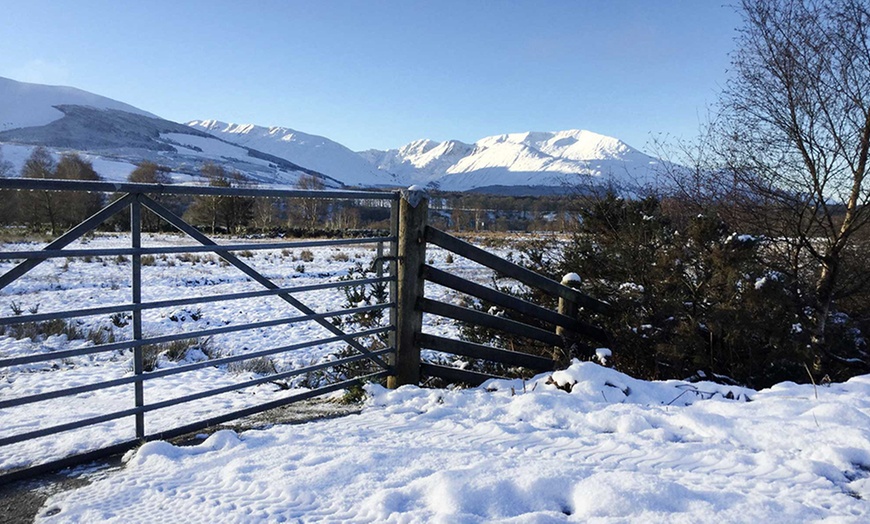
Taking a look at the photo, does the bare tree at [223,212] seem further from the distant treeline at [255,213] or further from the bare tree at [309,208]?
the bare tree at [309,208]

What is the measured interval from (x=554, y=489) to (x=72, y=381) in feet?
17.0

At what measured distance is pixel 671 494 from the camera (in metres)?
2.45

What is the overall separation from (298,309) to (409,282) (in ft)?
3.37

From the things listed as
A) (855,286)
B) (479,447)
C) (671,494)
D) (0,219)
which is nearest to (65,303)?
(0,219)

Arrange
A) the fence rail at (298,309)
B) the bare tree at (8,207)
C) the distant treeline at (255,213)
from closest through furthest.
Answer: the fence rail at (298,309)
the bare tree at (8,207)
the distant treeline at (255,213)

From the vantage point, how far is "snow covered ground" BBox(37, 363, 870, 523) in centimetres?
240

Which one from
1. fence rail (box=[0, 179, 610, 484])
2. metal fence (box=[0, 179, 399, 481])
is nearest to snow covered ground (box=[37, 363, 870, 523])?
metal fence (box=[0, 179, 399, 481])

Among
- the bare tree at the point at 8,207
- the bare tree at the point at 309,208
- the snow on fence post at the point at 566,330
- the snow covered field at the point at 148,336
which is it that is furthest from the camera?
the snow on fence post at the point at 566,330

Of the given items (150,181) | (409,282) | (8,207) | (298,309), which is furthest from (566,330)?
(150,181)

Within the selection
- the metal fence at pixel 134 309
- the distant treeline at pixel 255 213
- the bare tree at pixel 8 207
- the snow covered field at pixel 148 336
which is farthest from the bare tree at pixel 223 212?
the metal fence at pixel 134 309

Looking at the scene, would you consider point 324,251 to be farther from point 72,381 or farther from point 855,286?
point 855,286

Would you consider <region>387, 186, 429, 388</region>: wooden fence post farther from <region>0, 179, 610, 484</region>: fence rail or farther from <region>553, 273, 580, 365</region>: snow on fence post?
<region>553, 273, 580, 365</region>: snow on fence post

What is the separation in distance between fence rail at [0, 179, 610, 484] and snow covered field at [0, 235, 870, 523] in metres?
0.30

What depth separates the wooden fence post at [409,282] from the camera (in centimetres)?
456
